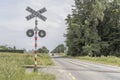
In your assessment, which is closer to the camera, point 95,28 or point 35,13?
point 35,13

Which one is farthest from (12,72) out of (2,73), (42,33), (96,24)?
(96,24)

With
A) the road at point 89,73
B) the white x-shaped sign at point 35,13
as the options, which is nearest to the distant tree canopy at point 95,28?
the road at point 89,73

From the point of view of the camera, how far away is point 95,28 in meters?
98.5

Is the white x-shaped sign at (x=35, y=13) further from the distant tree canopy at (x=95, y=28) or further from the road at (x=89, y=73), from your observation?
the distant tree canopy at (x=95, y=28)

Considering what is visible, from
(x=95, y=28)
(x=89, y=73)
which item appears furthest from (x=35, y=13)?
(x=95, y=28)

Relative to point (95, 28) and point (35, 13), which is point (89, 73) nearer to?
point (35, 13)

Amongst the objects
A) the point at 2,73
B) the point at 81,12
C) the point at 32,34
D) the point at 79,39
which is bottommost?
the point at 2,73

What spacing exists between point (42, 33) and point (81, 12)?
78.2 m

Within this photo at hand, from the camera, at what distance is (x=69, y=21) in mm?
104188

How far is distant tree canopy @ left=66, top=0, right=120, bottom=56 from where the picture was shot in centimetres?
9694

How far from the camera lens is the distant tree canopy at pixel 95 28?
96.9 metres

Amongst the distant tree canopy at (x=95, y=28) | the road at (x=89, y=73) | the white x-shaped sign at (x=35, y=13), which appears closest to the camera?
the road at (x=89, y=73)

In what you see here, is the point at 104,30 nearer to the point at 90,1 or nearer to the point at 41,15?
the point at 90,1

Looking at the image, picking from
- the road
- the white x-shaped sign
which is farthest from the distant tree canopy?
the white x-shaped sign
